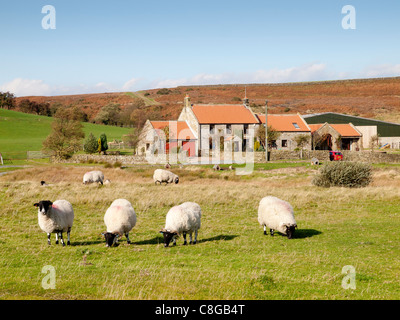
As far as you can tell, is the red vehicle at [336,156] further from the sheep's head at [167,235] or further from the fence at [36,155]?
the sheep's head at [167,235]

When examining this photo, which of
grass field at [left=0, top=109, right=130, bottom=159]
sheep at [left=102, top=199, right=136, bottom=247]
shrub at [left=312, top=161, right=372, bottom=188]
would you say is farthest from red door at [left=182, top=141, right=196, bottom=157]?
sheep at [left=102, top=199, right=136, bottom=247]

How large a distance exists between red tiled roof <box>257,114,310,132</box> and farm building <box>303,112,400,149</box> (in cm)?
732

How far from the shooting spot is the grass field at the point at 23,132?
76.6 meters

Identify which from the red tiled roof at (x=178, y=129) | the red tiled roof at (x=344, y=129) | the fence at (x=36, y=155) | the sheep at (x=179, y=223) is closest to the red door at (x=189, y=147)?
the red tiled roof at (x=178, y=129)

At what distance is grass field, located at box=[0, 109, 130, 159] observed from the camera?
7656cm

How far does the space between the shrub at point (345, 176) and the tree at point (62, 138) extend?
42.0 meters

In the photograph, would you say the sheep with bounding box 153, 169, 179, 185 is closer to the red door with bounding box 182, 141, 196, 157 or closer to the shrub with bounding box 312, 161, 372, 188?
the shrub with bounding box 312, 161, 372, 188

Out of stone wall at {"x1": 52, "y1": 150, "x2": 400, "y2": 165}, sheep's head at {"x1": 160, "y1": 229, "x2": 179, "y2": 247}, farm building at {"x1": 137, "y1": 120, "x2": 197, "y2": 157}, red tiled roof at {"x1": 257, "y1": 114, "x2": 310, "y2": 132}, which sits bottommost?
stone wall at {"x1": 52, "y1": 150, "x2": 400, "y2": 165}

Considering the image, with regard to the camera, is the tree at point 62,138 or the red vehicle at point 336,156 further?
the tree at point 62,138

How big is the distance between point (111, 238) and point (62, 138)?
5341 centimetres

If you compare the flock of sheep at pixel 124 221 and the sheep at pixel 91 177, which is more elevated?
the flock of sheep at pixel 124 221

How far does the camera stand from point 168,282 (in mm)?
9422

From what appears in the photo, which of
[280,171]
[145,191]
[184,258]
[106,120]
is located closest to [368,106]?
[106,120]

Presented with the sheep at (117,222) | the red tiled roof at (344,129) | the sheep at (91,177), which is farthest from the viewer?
the red tiled roof at (344,129)
